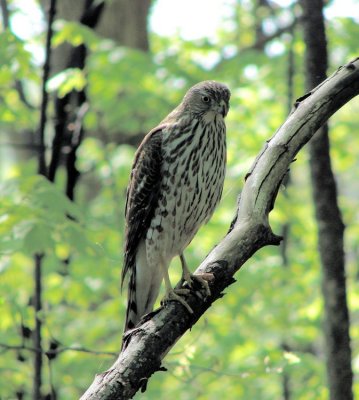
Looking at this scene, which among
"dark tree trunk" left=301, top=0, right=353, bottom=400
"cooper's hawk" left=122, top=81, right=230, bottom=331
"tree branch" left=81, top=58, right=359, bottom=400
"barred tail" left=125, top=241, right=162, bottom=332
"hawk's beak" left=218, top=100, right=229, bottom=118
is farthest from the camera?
"barred tail" left=125, top=241, right=162, bottom=332

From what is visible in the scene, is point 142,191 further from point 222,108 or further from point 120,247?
point 120,247

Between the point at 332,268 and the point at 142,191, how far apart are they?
142 cm

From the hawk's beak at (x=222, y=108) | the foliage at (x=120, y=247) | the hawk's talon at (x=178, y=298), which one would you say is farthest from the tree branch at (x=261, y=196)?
the foliage at (x=120, y=247)

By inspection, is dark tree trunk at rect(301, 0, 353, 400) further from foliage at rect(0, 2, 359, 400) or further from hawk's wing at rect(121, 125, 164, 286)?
hawk's wing at rect(121, 125, 164, 286)

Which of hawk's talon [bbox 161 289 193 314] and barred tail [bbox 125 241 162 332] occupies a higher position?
hawk's talon [bbox 161 289 193 314]

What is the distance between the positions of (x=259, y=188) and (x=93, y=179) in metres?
7.11

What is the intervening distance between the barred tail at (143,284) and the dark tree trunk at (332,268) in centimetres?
141

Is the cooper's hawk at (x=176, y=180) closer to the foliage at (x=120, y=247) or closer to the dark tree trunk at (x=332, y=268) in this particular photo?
the foliage at (x=120, y=247)

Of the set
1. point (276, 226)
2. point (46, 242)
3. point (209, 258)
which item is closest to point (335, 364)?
point (209, 258)

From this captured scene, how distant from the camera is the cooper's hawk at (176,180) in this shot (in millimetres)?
4344

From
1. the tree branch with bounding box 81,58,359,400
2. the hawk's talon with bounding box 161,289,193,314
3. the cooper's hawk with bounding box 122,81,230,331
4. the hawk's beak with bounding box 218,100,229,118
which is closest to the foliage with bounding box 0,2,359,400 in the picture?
the cooper's hawk with bounding box 122,81,230,331

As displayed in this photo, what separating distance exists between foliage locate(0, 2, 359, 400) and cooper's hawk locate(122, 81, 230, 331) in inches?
16.0

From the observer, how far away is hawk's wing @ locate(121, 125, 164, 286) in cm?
450

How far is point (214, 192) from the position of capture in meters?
4.43
